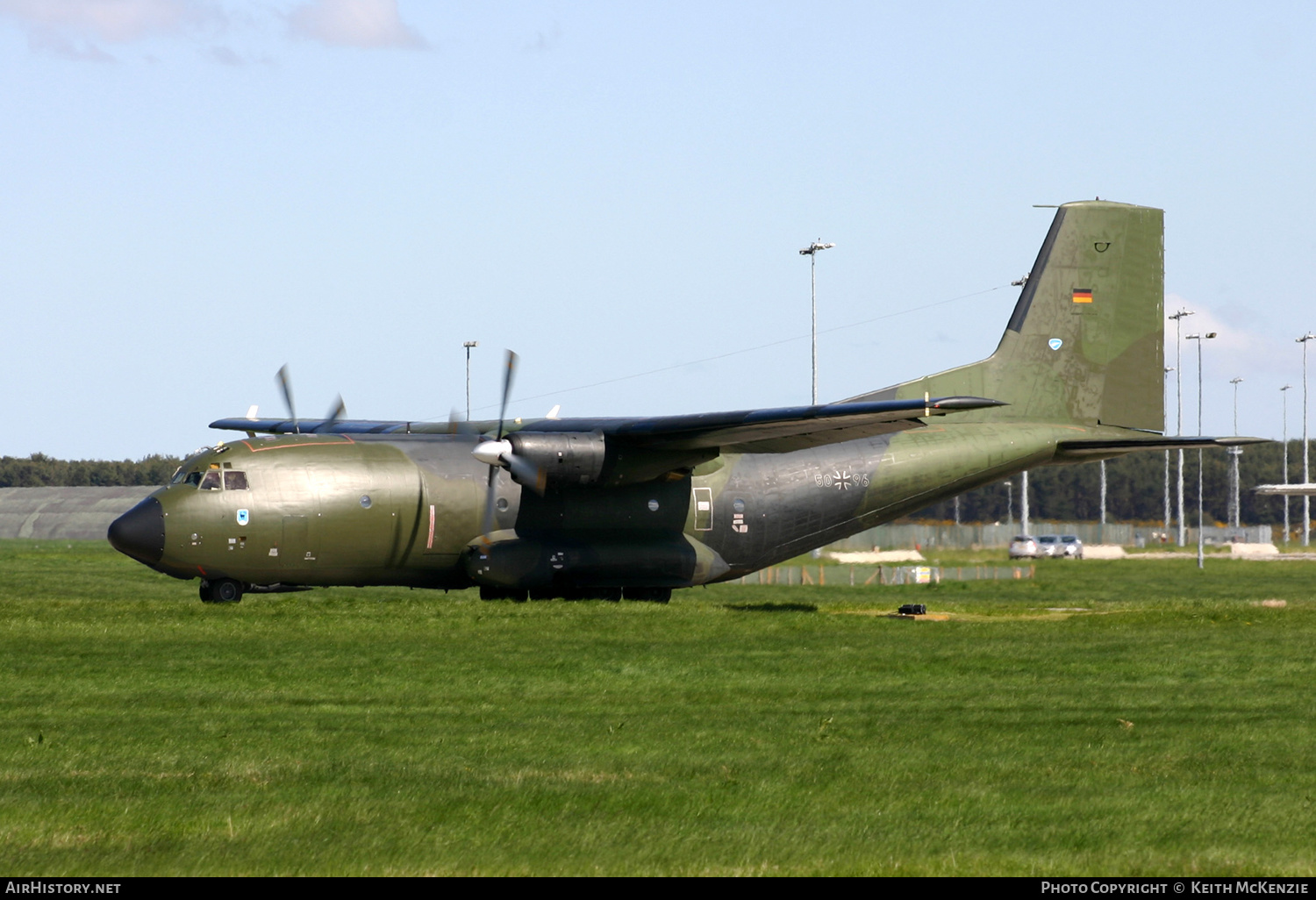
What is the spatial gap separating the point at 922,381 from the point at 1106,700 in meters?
16.5

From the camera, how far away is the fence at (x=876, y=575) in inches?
2061

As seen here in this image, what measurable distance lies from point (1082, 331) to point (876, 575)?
19651mm

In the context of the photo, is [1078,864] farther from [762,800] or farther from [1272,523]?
[1272,523]

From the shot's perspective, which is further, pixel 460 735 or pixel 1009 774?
pixel 460 735

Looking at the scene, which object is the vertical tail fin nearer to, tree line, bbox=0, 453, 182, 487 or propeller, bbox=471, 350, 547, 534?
propeller, bbox=471, 350, 547, 534

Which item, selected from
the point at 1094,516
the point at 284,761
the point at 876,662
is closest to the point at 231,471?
the point at 876,662

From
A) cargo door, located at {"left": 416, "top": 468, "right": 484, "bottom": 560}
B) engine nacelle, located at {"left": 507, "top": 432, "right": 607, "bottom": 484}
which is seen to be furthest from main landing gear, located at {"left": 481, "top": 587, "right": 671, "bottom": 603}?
engine nacelle, located at {"left": 507, "top": 432, "right": 607, "bottom": 484}

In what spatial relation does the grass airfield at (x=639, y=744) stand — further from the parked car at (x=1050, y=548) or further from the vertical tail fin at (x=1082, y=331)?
the parked car at (x=1050, y=548)

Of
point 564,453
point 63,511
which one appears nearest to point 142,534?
point 564,453

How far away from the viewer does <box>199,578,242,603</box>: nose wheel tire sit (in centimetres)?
2917

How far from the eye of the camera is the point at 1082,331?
3453 centimetres

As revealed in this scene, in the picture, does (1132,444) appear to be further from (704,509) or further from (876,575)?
(876,575)

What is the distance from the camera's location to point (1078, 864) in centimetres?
962

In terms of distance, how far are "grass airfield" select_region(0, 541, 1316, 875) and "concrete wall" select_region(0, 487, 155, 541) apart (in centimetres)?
7128
